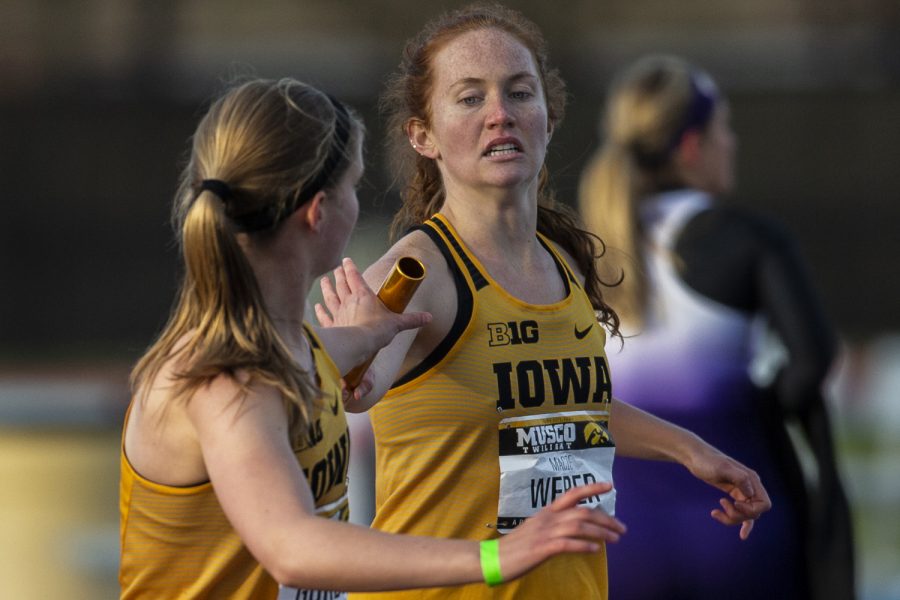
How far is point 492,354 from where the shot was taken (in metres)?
2.87

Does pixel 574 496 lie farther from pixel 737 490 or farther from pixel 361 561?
pixel 737 490

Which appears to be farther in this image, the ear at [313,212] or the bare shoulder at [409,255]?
the bare shoulder at [409,255]

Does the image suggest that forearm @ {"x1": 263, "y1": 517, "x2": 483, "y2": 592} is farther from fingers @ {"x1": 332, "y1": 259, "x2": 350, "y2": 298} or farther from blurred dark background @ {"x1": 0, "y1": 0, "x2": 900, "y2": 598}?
blurred dark background @ {"x1": 0, "y1": 0, "x2": 900, "y2": 598}

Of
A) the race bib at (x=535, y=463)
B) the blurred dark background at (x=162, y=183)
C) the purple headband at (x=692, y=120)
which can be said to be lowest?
the race bib at (x=535, y=463)

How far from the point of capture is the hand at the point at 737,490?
2.98m

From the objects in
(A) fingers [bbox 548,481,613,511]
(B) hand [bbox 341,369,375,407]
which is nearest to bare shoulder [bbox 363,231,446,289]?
(B) hand [bbox 341,369,375,407]

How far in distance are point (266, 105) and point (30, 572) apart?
5571 mm

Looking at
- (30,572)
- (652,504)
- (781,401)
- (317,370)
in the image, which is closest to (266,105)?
(317,370)

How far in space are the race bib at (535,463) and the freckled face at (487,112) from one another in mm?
526

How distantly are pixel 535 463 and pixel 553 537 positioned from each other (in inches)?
33.3

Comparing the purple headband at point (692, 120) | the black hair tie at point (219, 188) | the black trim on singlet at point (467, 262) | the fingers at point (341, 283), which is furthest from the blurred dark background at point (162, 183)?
the black hair tie at point (219, 188)

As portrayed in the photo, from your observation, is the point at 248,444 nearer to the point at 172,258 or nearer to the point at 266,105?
the point at 266,105

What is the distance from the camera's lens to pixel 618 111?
471 centimetres

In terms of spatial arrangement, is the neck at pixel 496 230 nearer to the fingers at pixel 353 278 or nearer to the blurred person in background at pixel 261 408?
the fingers at pixel 353 278
